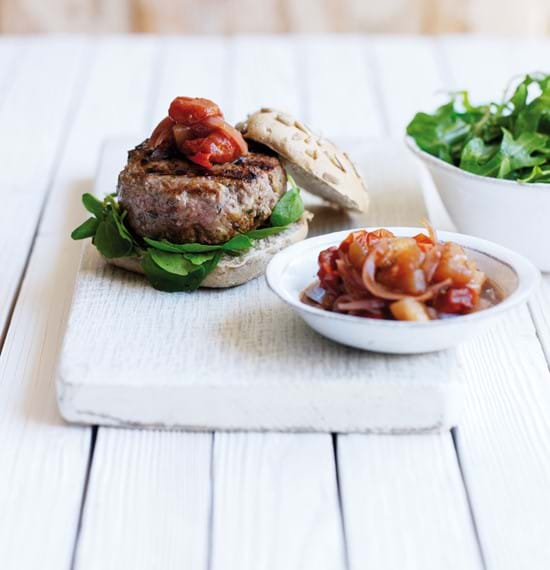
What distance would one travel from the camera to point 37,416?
8.32 feet

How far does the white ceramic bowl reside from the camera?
3.10m

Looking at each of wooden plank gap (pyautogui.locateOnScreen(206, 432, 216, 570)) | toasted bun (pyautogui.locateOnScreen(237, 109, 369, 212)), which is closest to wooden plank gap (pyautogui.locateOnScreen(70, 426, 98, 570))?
wooden plank gap (pyautogui.locateOnScreen(206, 432, 216, 570))

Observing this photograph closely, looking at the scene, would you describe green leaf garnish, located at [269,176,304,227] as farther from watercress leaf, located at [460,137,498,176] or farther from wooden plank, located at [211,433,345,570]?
wooden plank, located at [211,433,345,570]

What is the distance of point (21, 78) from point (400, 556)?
3874 millimetres

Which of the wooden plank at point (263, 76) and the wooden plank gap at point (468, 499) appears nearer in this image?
the wooden plank gap at point (468, 499)

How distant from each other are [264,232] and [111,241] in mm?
448

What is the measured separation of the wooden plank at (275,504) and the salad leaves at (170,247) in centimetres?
61

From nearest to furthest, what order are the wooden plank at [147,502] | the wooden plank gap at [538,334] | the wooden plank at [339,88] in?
1. the wooden plank at [147,502]
2. the wooden plank gap at [538,334]
3. the wooden plank at [339,88]

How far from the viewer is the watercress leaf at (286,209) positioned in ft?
10.1

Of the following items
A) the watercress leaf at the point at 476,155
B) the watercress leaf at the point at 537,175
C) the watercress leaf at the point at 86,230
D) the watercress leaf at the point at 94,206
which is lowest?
the watercress leaf at the point at 86,230

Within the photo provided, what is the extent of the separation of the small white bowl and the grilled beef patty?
0.73 ft

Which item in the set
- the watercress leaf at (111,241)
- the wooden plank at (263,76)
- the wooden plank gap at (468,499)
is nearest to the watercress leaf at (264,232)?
the watercress leaf at (111,241)

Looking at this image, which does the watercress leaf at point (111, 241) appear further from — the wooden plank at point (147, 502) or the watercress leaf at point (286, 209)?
the wooden plank at point (147, 502)

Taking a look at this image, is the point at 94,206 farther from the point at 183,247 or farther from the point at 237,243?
the point at 237,243
